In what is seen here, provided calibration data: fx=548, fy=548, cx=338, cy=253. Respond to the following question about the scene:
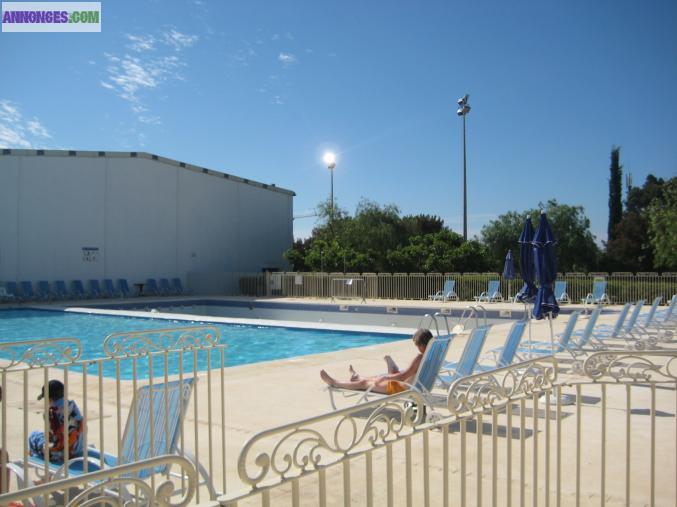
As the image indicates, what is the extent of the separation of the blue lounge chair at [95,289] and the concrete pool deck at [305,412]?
54.7ft

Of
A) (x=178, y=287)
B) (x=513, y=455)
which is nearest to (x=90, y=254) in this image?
(x=178, y=287)

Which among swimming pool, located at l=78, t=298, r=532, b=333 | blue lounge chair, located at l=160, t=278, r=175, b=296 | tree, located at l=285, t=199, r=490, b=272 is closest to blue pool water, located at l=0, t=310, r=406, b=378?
swimming pool, located at l=78, t=298, r=532, b=333

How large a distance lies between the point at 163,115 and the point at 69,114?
2735 millimetres

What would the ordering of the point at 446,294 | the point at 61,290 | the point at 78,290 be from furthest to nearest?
the point at 78,290, the point at 61,290, the point at 446,294

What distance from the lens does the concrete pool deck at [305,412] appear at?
3.54m

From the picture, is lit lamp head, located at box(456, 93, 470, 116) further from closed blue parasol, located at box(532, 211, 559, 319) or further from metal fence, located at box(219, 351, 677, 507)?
metal fence, located at box(219, 351, 677, 507)

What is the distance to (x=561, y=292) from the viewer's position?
60.5 ft

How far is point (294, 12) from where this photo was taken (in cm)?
1262

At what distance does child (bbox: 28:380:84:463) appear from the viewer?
337 cm

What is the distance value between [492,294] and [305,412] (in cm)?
1537

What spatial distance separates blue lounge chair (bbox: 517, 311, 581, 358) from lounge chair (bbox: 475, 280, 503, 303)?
37.3 feet

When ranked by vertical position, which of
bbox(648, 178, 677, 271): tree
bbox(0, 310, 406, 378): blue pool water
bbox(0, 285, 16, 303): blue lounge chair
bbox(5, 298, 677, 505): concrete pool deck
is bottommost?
bbox(0, 310, 406, 378): blue pool water

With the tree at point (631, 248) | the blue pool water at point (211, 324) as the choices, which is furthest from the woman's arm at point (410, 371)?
the tree at point (631, 248)

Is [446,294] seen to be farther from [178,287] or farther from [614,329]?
[178,287]
